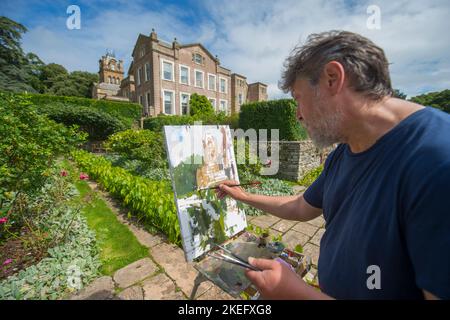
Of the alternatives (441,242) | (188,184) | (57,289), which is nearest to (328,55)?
(441,242)

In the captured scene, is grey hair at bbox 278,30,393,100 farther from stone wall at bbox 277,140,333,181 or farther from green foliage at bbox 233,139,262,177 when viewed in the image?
stone wall at bbox 277,140,333,181

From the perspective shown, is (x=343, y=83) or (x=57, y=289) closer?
(x=343, y=83)

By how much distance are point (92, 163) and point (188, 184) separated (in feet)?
22.5

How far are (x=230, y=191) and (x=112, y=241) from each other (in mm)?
2452

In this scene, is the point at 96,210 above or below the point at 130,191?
below

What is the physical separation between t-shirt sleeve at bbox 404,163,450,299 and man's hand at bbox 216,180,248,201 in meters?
1.28

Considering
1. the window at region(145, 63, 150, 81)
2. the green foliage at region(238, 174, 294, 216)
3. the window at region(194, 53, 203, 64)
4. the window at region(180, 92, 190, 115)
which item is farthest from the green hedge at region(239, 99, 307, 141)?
the window at region(194, 53, 203, 64)

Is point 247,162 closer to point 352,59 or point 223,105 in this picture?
point 352,59

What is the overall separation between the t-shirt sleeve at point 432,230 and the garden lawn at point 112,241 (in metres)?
2.92

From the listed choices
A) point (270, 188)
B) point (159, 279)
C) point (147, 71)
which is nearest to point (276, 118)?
point (270, 188)

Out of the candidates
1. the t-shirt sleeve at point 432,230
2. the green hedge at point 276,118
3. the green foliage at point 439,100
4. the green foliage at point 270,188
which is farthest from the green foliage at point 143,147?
the green foliage at point 439,100

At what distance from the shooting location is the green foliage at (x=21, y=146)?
2.69m

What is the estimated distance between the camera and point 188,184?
Answer: 1.79 meters
